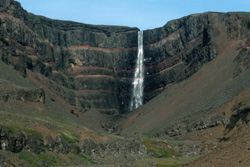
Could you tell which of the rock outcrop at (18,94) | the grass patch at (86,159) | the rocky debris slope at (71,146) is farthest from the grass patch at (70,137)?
the rock outcrop at (18,94)

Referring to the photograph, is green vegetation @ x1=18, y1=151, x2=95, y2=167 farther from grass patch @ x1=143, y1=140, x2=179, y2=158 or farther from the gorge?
grass patch @ x1=143, y1=140, x2=179, y2=158

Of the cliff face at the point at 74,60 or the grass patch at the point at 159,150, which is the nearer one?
the grass patch at the point at 159,150

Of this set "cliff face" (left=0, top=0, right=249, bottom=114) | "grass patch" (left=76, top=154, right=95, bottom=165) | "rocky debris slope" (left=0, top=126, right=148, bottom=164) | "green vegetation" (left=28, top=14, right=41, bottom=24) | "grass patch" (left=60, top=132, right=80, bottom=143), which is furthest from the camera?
"green vegetation" (left=28, top=14, right=41, bottom=24)

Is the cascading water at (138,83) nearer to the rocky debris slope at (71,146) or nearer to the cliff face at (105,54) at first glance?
the cliff face at (105,54)

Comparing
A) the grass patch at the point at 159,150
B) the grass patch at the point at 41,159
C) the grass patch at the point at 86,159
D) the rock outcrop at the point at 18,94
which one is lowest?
the grass patch at the point at 159,150

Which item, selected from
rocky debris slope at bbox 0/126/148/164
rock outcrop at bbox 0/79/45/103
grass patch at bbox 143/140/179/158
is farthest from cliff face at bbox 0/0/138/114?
rocky debris slope at bbox 0/126/148/164

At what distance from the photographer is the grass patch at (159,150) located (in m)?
79.8

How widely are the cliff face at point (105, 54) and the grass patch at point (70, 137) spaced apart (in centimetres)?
7553

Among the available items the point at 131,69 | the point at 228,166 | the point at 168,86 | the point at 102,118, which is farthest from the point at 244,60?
the point at 228,166

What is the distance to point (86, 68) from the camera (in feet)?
617

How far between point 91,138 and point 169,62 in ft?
365

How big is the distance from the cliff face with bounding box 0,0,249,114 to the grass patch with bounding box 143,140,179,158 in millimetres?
59521

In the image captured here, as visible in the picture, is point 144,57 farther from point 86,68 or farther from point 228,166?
point 228,166

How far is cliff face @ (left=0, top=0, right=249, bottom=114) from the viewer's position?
15112cm
